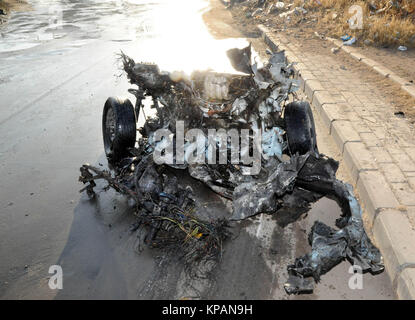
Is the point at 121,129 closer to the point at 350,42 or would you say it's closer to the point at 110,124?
the point at 110,124

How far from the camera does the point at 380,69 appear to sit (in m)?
7.38

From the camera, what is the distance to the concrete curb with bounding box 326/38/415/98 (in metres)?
6.29

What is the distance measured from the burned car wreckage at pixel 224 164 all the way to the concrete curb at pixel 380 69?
3.45 meters

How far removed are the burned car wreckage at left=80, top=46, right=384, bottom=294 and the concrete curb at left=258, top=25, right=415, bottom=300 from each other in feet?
0.75

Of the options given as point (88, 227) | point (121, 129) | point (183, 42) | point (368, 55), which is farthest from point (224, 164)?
point (183, 42)

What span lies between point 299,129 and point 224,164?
3.54 feet

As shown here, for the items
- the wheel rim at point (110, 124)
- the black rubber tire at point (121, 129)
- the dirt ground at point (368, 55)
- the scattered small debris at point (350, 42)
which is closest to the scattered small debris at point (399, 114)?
the dirt ground at point (368, 55)

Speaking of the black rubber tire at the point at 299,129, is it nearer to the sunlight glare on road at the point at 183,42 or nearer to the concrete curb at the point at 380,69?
the sunlight glare on road at the point at 183,42

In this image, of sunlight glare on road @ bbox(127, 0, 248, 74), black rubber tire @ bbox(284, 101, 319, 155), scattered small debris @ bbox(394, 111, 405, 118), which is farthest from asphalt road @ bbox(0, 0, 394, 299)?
scattered small debris @ bbox(394, 111, 405, 118)

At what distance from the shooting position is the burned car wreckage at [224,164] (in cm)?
316

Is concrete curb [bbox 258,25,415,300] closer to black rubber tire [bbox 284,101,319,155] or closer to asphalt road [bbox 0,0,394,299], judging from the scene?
asphalt road [bbox 0,0,394,299]

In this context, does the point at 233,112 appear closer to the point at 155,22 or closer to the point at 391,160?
the point at 391,160

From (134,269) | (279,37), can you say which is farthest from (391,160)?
(279,37)
